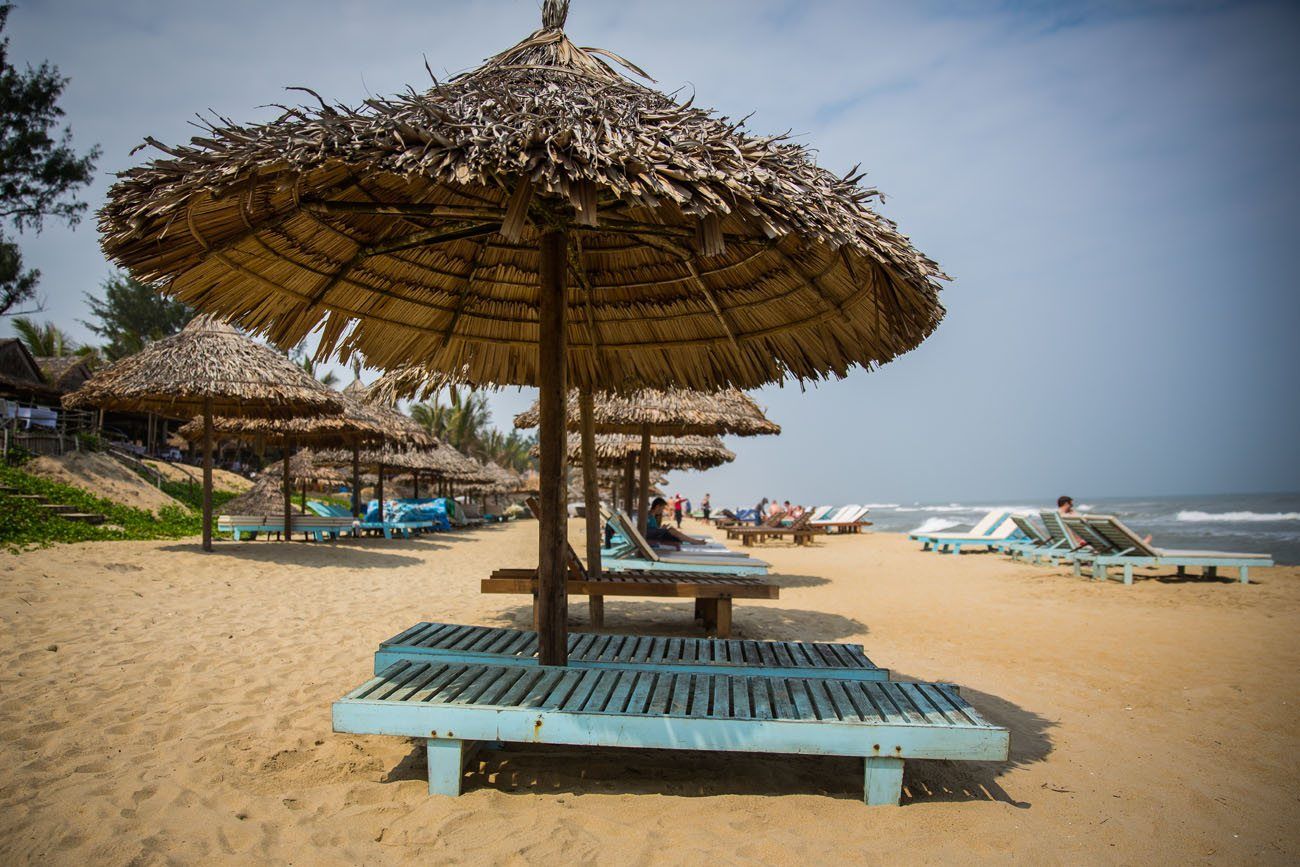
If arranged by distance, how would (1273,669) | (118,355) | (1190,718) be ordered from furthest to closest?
1. (118,355)
2. (1273,669)
3. (1190,718)

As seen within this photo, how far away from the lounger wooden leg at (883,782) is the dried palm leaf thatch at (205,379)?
9718 millimetres

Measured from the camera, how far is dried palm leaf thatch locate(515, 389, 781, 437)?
947 centimetres

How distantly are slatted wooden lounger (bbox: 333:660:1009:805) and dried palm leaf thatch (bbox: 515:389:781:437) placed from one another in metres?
6.26

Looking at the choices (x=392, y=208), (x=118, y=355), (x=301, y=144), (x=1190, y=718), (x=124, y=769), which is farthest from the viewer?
(x=118, y=355)

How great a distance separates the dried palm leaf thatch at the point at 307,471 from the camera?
19.8m

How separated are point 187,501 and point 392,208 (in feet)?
59.2

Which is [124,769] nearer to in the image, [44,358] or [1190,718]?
[1190,718]

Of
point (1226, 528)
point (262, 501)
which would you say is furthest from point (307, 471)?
point (1226, 528)

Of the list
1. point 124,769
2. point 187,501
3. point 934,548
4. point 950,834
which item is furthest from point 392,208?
point 187,501

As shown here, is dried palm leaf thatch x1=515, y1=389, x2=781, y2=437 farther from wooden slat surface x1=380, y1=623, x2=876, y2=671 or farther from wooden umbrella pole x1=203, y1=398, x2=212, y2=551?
wooden slat surface x1=380, y1=623, x2=876, y2=671

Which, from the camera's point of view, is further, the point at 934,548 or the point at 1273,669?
the point at 934,548

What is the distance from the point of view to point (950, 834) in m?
2.51

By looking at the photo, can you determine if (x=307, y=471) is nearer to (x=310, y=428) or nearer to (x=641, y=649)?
(x=310, y=428)

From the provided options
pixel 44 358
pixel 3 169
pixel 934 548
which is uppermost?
pixel 3 169
